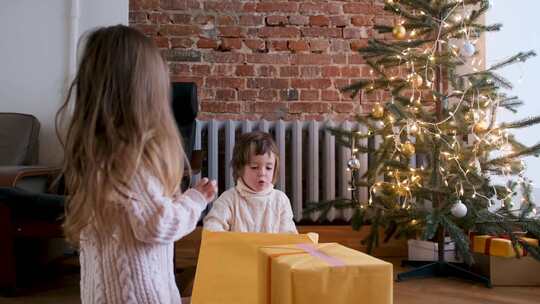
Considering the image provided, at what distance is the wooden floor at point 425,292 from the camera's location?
2084 millimetres

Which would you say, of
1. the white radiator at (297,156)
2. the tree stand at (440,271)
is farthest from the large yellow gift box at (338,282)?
the white radiator at (297,156)

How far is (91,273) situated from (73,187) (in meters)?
0.16

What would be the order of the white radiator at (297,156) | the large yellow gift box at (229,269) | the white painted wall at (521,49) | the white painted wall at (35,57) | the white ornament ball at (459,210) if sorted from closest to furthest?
the large yellow gift box at (229,269) < the white ornament ball at (459,210) < the white painted wall at (35,57) < the white painted wall at (521,49) < the white radiator at (297,156)

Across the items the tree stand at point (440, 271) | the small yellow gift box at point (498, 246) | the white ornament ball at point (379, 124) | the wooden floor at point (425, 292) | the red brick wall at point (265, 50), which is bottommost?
the wooden floor at point (425, 292)

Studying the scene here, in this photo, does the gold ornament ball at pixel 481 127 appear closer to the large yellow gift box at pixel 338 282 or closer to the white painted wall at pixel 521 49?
the white painted wall at pixel 521 49

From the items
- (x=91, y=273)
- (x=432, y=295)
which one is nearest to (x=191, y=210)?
(x=91, y=273)

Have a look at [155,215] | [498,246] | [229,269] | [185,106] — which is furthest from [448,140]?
[155,215]

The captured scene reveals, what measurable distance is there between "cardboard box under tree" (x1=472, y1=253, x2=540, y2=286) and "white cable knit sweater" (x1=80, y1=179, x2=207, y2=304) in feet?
6.35

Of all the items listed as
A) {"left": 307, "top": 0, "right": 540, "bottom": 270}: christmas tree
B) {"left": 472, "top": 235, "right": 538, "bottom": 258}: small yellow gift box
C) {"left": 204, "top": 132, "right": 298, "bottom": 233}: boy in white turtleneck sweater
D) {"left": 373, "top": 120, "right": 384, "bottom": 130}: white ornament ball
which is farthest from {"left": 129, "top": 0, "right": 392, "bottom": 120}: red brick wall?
{"left": 204, "top": 132, "right": 298, "bottom": 233}: boy in white turtleneck sweater

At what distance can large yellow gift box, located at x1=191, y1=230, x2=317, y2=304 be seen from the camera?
1.36 m

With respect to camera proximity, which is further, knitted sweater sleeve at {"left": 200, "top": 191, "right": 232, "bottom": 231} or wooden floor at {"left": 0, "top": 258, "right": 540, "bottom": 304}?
wooden floor at {"left": 0, "top": 258, "right": 540, "bottom": 304}

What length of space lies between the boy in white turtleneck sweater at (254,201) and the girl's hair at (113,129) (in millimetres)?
895

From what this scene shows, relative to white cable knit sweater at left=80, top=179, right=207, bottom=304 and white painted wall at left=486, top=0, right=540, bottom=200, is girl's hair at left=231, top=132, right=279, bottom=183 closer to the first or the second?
white cable knit sweater at left=80, top=179, right=207, bottom=304

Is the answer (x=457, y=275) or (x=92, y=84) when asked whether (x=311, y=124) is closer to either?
(x=457, y=275)
